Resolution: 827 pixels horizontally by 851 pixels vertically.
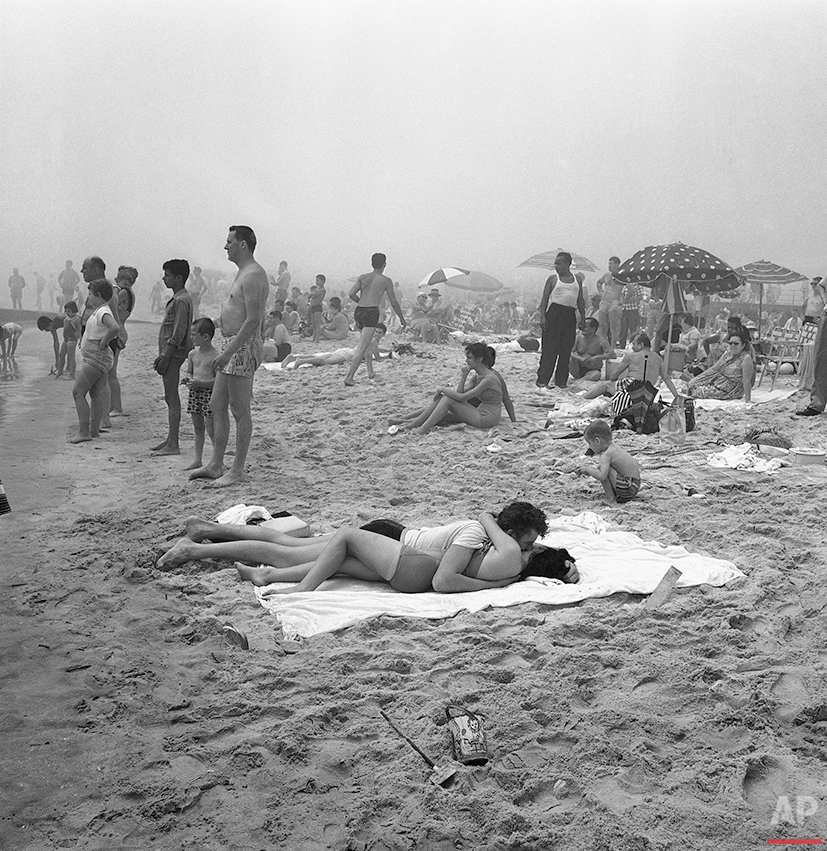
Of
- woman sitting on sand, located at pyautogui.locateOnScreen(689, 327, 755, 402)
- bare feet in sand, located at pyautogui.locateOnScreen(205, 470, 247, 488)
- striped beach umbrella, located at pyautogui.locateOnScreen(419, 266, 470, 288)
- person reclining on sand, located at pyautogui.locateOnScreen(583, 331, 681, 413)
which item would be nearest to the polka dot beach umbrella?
woman sitting on sand, located at pyautogui.locateOnScreen(689, 327, 755, 402)

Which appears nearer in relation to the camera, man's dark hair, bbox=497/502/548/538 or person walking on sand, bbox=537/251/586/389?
man's dark hair, bbox=497/502/548/538

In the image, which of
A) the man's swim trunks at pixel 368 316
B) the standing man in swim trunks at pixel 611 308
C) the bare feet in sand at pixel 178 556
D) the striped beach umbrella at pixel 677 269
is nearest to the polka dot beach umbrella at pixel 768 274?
the standing man in swim trunks at pixel 611 308

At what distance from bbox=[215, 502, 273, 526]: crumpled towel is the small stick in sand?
7.07 feet

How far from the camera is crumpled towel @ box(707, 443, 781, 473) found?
6762 millimetres

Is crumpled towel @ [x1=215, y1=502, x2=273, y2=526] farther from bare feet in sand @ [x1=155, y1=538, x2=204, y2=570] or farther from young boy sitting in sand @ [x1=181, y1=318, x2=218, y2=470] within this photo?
young boy sitting in sand @ [x1=181, y1=318, x2=218, y2=470]

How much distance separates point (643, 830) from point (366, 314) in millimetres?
8612

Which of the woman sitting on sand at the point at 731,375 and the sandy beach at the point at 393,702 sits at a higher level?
the woman sitting on sand at the point at 731,375

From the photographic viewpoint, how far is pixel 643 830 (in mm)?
2385

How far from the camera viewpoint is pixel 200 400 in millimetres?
6586

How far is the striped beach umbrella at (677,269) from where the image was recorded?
1048 centimetres

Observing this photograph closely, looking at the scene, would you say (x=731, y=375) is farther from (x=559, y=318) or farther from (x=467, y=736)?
(x=467, y=736)

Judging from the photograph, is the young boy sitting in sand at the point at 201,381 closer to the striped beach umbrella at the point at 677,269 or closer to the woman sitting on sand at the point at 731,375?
the striped beach umbrella at the point at 677,269

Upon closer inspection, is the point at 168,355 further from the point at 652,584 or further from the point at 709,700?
the point at 709,700

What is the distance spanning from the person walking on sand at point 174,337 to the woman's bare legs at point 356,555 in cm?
319
